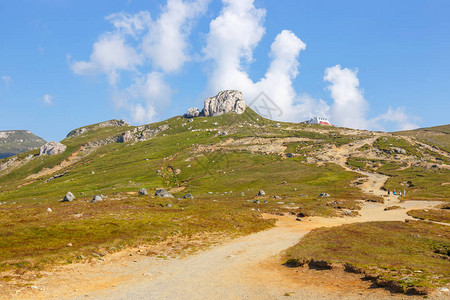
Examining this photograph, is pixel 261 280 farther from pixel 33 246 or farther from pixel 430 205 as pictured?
pixel 430 205

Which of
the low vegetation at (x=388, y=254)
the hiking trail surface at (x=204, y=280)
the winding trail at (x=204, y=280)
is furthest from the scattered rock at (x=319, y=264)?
the winding trail at (x=204, y=280)

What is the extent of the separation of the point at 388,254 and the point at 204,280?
2137cm

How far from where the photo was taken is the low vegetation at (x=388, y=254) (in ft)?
66.2

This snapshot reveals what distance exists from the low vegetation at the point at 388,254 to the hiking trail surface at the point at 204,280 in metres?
1.30

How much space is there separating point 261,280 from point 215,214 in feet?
135

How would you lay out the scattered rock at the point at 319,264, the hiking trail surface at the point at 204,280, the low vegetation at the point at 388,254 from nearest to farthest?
the low vegetation at the point at 388,254, the hiking trail surface at the point at 204,280, the scattered rock at the point at 319,264

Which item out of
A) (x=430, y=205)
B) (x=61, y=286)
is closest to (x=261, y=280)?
(x=61, y=286)

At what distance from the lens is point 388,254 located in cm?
3009

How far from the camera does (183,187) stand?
536 feet

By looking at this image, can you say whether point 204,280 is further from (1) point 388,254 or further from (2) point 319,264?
(1) point 388,254

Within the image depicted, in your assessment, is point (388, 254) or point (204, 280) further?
point (388, 254)

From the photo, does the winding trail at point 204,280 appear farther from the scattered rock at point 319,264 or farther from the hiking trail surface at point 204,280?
the scattered rock at point 319,264

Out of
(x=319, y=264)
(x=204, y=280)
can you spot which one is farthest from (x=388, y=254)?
(x=204, y=280)

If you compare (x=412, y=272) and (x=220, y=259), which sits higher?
(x=412, y=272)
